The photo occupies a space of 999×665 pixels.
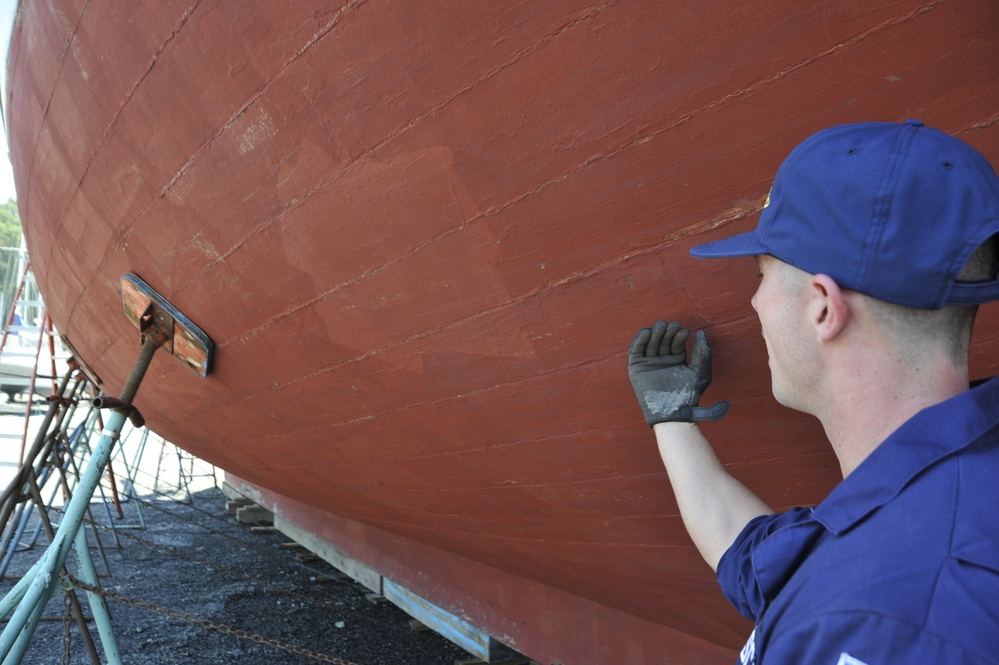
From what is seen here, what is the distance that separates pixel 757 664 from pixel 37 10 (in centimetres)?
267

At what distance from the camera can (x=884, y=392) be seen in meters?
0.91

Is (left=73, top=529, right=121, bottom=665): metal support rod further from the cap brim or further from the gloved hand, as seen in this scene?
the cap brim

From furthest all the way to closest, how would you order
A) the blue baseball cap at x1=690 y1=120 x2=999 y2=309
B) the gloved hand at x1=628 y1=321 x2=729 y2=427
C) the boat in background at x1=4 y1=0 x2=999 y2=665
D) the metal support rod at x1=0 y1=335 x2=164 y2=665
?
the metal support rod at x1=0 y1=335 x2=164 y2=665 < the gloved hand at x1=628 y1=321 x2=729 y2=427 < the boat in background at x1=4 y1=0 x2=999 y2=665 < the blue baseball cap at x1=690 y1=120 x2=999 y2=309

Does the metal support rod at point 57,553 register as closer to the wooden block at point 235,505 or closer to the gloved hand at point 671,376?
the gloved hand at point 671,376

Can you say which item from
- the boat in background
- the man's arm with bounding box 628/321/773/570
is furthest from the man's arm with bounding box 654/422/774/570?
the boat in background

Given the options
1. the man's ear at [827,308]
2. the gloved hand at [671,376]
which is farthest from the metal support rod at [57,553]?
the man's ear at [827,308]

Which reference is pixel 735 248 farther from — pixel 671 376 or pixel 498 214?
pixel 498 214

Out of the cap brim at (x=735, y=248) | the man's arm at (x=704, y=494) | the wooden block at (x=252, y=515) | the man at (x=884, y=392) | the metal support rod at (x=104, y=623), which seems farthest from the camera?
the wooden block at (x=252, y=515)

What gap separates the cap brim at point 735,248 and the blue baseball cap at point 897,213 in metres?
0.08

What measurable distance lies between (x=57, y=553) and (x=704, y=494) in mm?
2197

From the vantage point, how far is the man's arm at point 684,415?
52.5 inches

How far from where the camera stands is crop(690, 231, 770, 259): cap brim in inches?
41.1

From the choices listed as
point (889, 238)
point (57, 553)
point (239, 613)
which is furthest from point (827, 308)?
point (239, 613)

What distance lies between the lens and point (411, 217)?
5.31 ft
